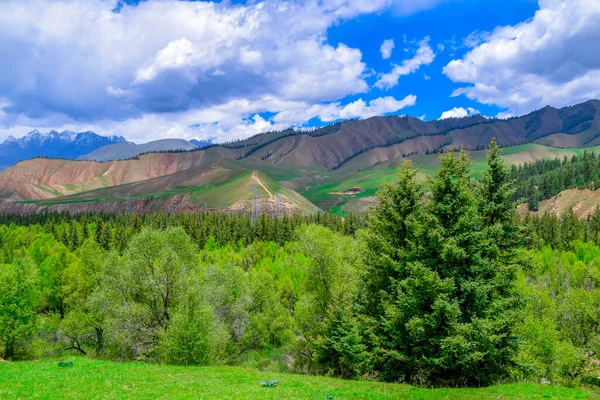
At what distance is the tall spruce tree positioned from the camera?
23.5 m

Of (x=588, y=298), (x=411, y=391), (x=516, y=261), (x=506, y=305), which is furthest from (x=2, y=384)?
(x=588, y=298)

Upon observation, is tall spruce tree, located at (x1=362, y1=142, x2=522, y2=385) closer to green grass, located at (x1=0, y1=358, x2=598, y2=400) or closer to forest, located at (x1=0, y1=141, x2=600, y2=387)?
forest, located at (x1=0, y1=141, x2=600, y2=387)

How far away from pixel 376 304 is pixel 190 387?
15107 millimetres

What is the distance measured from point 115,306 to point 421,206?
105 feet

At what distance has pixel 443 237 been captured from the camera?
82.2 ft

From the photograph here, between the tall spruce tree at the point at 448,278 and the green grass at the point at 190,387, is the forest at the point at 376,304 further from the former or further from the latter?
the green grass at the point at 190,387

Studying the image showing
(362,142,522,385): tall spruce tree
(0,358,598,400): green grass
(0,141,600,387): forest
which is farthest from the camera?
(0,141,600,387): forest

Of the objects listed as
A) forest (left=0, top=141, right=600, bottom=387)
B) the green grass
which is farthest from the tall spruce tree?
the green grass

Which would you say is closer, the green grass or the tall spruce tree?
the green grass

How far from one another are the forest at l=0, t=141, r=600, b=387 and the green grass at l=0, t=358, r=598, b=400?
115 inches

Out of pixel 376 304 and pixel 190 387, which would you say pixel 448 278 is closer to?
pixel 376 304

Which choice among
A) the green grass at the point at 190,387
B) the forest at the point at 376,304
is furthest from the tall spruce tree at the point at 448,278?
the green grass at the point at 190,387

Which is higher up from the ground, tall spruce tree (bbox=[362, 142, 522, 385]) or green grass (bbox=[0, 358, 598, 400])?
tall spruce tree (bbox=[362, 142, 522, 385])

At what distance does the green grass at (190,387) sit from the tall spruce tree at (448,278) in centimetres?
293
